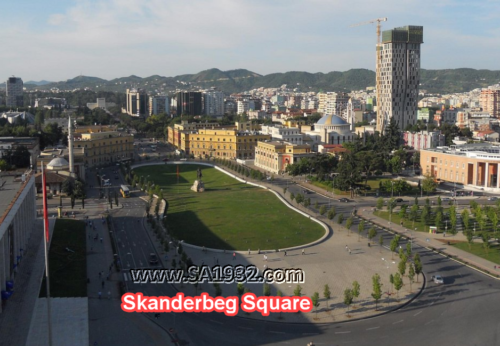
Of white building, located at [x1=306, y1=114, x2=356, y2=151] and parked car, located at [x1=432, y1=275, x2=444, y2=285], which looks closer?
parked car, located at [x1=432, y1=275, x2=444, y2=285]

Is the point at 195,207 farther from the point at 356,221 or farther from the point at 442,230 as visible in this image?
the point at 442,230

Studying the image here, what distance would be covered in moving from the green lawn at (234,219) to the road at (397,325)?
10.3 meters

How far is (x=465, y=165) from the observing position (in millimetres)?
63594

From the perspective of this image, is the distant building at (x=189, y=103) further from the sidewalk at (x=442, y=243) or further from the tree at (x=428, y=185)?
the sidewalk at (x=442, y=243)

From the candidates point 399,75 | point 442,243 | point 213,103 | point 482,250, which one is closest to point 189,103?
point 213,103

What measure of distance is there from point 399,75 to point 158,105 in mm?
89574

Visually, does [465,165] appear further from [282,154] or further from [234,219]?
[234,219]

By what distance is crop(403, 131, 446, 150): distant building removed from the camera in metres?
86.5

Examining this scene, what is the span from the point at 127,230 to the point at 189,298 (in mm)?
16404

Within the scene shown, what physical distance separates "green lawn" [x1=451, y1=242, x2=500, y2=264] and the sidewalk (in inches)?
20.5

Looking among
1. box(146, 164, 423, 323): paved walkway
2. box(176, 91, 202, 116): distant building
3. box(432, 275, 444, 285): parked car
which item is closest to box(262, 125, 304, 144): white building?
box(146, 164, 423, 323): paved walkway

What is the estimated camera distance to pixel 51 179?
5812 cm

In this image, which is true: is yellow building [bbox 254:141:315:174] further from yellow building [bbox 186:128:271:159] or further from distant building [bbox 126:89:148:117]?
distant building [bbox 126:89:148:117]

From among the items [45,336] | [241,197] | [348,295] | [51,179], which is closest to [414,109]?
[241,197]
